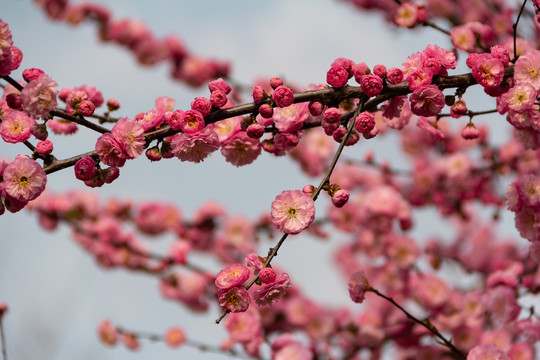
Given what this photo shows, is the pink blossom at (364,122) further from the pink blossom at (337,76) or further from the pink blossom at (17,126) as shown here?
the pink blossom at (17,126)

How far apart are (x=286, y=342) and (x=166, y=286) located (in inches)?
122

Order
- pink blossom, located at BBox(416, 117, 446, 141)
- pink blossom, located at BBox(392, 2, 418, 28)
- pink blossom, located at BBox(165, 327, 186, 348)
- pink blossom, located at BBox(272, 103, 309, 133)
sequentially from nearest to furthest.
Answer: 1. pink blossom, located at BBox(272, 103, 309, 133)
2. pink blossom, located at BBox(416, 117, 446, 141)
3. pink blossom, located at BBox(392, 2, 418, 28)
4. pink blossom, located at BBox(165, 327, 186, 348)

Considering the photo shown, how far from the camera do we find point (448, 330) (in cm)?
443

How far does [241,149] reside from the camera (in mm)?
2221

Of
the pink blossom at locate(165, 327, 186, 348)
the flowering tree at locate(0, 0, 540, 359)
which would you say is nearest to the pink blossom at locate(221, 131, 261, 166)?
the flowering tree at locate(0, 0, 540, 359)

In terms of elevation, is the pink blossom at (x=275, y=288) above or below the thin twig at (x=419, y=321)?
below

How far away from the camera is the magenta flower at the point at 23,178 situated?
1860 mm

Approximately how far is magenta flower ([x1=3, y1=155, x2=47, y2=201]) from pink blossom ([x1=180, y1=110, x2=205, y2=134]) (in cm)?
50

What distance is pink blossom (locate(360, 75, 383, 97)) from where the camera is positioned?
1.92 m

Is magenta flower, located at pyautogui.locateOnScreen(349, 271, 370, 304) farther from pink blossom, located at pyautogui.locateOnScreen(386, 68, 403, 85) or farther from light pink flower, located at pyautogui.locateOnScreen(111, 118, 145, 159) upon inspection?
light pink flower, located at pyautogui.locateOnScreen(111, 118, 145, 159)

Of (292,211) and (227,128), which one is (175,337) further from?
(292,211)

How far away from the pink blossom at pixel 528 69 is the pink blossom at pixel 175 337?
3.52 meters

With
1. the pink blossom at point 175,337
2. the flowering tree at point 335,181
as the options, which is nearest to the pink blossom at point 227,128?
the flowering tree at point 335,181

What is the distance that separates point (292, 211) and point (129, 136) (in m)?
0.61
